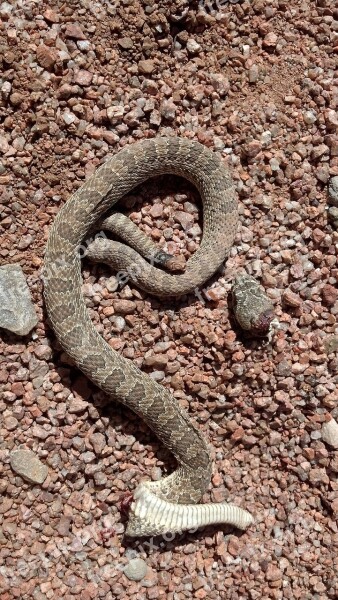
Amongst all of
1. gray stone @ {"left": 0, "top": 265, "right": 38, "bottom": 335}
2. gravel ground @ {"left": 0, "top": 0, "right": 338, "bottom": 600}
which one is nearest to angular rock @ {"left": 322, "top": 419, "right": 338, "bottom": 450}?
gravel ground @ {"left": 0, "top": 0, "right": 338, "bottom": 600}

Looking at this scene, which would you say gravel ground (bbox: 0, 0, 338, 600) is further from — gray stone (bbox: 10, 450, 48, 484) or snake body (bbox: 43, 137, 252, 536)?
snake body (bbox: 43, 137, 252, 536)

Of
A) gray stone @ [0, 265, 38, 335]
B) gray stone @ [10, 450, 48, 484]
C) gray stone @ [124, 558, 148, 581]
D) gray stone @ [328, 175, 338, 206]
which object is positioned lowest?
gray stone @ [124, 558, 148, 581]

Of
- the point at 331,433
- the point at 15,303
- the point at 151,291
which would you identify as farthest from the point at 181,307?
the point at 331,433

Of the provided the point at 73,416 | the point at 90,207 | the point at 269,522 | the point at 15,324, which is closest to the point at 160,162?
the point at 90,207

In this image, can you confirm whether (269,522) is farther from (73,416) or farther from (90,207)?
(90,207)

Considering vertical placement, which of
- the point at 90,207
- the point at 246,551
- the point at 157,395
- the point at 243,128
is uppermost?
the point at 243,128

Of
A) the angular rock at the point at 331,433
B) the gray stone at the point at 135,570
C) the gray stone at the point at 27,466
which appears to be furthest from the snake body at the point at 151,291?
the angular rock at the point at 331,433

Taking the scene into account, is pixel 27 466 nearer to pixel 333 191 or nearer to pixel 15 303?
pixel 15 303
